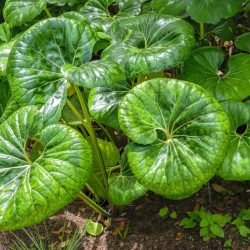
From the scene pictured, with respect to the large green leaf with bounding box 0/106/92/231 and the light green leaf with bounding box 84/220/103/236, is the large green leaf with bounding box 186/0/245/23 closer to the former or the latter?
the large green leaf with bounding box 0/106/92/231

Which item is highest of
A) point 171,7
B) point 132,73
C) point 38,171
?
point 171,7

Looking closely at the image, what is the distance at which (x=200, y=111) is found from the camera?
1310mm

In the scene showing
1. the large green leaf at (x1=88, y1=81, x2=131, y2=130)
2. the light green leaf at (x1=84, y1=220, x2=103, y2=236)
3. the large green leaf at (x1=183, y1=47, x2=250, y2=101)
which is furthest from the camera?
the light green leaf at (x1=84, y1=220, x2=103, y2=236)

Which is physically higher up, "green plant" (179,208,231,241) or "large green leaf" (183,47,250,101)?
"large green leaf" (183,47,250,101)

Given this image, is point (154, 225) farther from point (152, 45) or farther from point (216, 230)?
point (152, 45)

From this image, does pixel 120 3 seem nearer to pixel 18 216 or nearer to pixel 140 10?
pixel 140 10

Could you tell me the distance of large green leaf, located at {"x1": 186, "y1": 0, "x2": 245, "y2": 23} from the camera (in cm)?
160

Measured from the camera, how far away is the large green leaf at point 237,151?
1445 millimetres

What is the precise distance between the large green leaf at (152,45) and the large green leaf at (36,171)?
0.47 meters

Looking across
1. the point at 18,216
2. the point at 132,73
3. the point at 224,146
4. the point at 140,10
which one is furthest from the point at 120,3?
the point at 18,216

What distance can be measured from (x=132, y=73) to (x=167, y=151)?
0.42m

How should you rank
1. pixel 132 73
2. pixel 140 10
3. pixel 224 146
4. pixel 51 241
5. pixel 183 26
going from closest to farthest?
pixel 224 146
pixel 132 73
pixel 183 26
pixel 51 241
pixel 140 10

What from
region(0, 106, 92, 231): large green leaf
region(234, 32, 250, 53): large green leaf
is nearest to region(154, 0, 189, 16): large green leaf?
region(234, 32, 250, 53): large green leaf

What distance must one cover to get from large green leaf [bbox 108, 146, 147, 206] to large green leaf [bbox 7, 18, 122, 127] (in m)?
0.52
